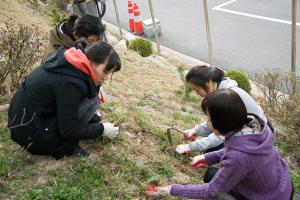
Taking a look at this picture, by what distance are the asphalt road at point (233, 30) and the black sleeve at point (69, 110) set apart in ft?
19.2

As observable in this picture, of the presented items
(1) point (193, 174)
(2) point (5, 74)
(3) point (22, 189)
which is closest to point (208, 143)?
(1) point (193, 174)

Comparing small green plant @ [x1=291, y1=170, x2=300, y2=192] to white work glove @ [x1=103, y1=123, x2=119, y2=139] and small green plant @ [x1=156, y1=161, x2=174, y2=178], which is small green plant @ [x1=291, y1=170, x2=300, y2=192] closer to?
small green plant @ [x1=156, y1=161, x2=174, y2=178]

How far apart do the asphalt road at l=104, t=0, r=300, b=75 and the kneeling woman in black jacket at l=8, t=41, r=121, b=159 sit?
18.9 feet

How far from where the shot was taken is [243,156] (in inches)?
95.6

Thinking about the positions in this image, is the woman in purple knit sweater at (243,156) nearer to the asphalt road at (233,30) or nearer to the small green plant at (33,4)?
the asphalt road at (233,30)

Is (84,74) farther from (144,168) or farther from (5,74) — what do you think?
(5,74)

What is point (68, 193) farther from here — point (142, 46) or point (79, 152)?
point (142, 46)

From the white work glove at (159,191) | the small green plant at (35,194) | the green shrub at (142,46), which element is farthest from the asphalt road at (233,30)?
the small green plant at (35,194)

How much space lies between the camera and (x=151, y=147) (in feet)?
12.8

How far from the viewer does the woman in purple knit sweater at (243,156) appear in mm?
2408

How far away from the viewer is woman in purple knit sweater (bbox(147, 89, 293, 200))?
2.41 metres

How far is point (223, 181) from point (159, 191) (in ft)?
1.75

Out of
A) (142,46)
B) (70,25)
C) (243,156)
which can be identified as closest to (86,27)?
(70,25)

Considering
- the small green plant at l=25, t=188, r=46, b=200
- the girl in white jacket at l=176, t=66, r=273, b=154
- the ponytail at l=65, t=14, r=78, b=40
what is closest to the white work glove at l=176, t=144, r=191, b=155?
the girl in white jacket at l=176, t=66, r=273, b=154
